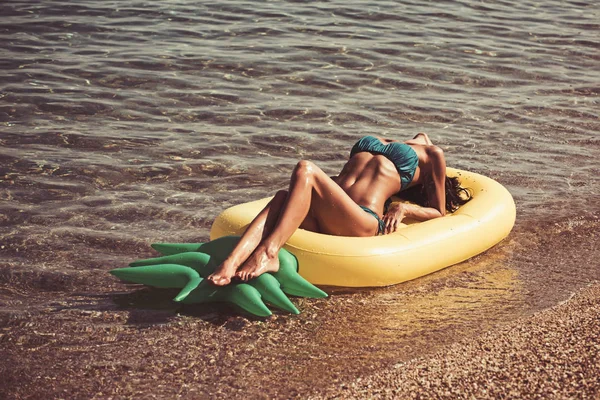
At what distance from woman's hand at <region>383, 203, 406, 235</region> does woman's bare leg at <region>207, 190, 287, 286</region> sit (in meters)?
0.71

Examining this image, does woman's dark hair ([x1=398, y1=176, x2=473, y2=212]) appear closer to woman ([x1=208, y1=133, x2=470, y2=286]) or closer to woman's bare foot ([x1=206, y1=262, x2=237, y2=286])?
woman ([x1=208, y1=133, x2=470, y2=286])

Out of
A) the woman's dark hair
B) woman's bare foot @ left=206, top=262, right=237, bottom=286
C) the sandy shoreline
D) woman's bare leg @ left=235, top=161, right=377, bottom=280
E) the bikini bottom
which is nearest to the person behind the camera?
the sandy shoreline

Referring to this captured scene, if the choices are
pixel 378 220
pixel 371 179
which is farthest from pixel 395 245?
pixel 371 179

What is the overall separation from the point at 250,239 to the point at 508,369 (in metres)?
1.45

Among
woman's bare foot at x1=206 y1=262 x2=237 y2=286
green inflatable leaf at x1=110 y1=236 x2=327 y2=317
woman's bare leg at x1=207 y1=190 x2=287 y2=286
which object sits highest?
woman's bare leg at x1=207 y1=190 x2=287 y2=286

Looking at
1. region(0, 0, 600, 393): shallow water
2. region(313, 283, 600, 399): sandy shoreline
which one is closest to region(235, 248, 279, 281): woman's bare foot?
region(0, 0, 600, 393): shallow water

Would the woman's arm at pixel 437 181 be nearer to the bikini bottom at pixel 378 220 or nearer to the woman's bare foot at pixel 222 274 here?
the bikini bottom at pixel 378 220

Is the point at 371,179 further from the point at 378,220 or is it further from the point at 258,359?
the point at 258,359

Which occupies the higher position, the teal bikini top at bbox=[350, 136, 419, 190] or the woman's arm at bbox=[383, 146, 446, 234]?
the teal bikini top at bbox=[350, 136, 419, 190]

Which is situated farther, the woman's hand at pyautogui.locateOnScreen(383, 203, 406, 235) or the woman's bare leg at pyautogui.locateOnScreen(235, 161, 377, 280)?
the woman's hand at pyautogui.locateOnScreen(383, 203, 406, 235)

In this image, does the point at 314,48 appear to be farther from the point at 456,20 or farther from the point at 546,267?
the point at 546,267

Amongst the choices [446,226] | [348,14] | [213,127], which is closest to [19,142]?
[213,127]

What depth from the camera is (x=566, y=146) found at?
24.5 feet

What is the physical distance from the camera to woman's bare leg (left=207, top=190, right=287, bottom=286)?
4.00 metres
